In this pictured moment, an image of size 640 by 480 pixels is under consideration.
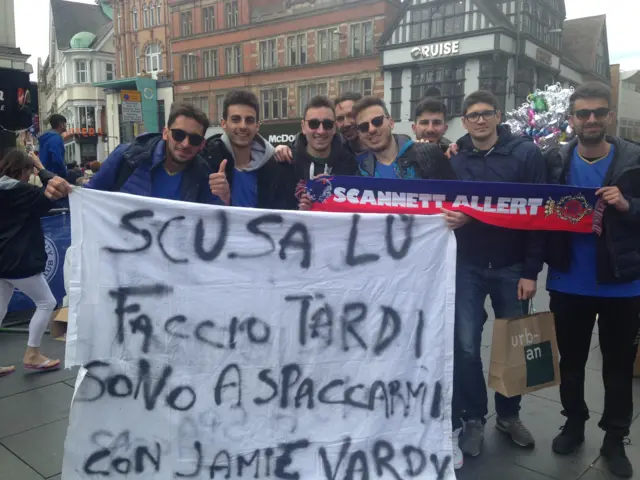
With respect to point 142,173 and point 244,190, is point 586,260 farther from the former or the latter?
point 142,173

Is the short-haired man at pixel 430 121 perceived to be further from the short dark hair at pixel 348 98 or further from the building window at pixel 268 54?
the building window at pixel 268 54

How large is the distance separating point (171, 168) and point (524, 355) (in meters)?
2.08

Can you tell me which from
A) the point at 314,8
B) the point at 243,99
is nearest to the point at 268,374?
the point at 243,99

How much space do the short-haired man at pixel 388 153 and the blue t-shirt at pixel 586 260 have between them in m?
0.66

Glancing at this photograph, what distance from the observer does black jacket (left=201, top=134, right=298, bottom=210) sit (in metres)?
3.12

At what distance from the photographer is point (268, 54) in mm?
37188

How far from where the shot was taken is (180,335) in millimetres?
2527

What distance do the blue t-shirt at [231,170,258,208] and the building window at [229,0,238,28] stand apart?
39331 millimetres

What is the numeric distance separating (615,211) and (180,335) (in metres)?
2.19

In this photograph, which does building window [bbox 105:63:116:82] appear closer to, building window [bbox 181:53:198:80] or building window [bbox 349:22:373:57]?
building window [bbox 181:53:198:80]

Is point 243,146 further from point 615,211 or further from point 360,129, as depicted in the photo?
point 615,211

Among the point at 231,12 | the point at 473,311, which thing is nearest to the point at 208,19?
the point at 231,12

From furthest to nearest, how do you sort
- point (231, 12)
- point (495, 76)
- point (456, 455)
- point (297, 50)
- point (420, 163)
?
1. point (231, 12)
2. point (297, 50)
3. point (495, 76)
4. point (420, 163)
5. point (456, 455)

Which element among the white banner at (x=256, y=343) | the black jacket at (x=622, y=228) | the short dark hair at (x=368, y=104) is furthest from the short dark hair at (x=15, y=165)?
the black jacket at (x=622, y=228)
